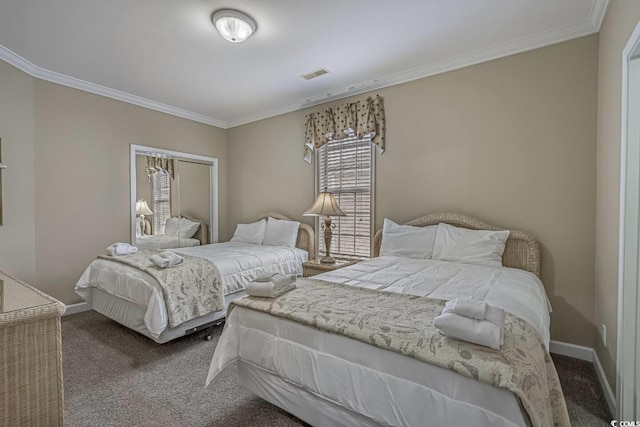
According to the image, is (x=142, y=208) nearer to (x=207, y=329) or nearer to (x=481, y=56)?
(x=207, y=329)

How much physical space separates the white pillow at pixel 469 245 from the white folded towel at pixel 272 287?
63.9 inches

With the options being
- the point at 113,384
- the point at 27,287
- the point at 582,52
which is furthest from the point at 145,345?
the point at 582,52

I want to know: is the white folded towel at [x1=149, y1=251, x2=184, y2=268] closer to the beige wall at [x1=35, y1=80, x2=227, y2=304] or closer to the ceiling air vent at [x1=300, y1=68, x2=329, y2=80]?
the beige wall at [x1=35, y1=80, x2=227, y2=304]

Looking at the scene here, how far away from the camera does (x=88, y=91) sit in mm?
3666

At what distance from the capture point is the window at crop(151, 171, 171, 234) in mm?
4355

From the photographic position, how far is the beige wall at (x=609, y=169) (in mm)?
1849

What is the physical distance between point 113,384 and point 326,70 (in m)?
3.42

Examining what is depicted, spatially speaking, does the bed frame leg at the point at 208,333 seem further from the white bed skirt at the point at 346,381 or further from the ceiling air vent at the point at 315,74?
the ceiling air vent at the point at 315,74

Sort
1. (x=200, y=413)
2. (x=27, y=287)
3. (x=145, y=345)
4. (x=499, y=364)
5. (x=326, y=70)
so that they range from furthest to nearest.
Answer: (x=326, y=70) → (x=145, y=345) → (x=200, y=413) → (x=27, y=287) → (x=499, y=364)

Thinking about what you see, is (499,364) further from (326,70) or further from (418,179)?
(326,70)

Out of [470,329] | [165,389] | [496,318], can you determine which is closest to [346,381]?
[470,329]

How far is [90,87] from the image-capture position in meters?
3.65

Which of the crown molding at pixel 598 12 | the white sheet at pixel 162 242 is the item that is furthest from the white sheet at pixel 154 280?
the crown molding at pixel 598 12

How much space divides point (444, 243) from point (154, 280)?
2.68 metres
